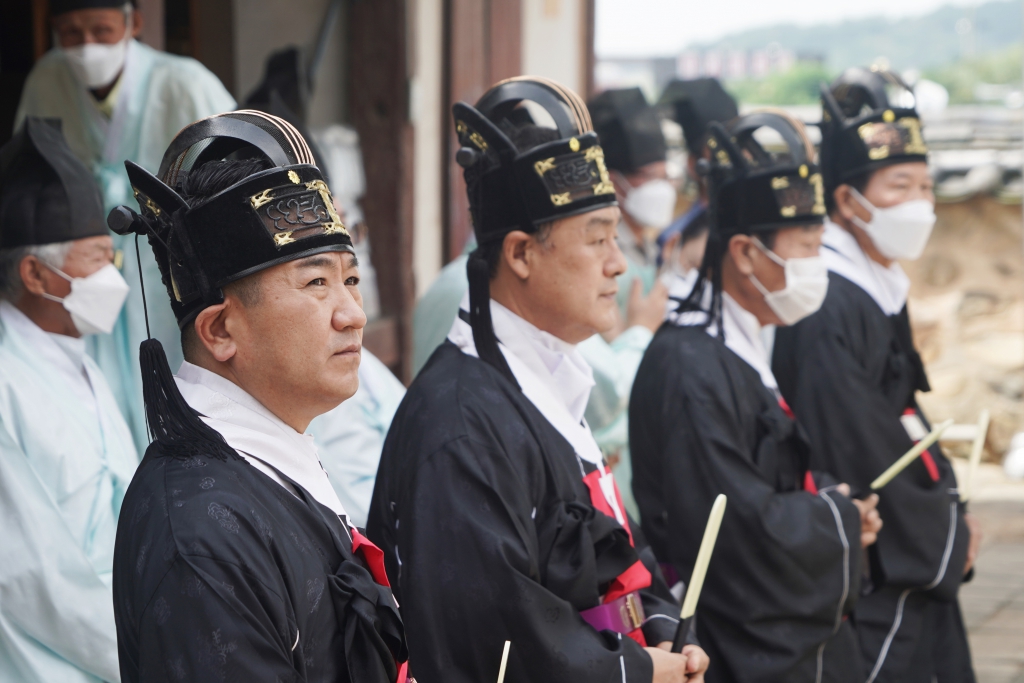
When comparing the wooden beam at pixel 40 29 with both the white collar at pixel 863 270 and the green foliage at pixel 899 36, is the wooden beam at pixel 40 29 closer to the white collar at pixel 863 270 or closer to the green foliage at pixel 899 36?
the white collar at pixel 863 270

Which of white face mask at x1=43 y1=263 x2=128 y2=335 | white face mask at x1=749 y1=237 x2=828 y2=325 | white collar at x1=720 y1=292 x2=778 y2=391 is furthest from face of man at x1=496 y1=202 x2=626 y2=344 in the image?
white face mask at x1=43 y1=263 x2=128 y2=335

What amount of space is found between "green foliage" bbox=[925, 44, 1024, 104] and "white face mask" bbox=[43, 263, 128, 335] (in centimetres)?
5347

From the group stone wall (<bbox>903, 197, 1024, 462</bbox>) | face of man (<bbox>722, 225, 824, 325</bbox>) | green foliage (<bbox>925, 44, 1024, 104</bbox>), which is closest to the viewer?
face of man (<bbox>722, 225, 824, 325</bbox>)

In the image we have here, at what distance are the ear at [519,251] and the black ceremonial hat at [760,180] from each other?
3.47 ft

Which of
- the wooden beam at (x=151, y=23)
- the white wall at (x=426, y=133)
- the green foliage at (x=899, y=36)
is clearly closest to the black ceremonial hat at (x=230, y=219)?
the wooden beam at (x=151, y=23)

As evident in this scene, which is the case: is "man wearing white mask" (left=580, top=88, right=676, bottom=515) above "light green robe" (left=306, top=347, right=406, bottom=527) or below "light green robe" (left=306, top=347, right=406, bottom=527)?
above

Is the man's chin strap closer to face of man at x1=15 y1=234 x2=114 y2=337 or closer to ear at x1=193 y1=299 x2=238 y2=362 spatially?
ear at x1=193 y1=299 x2=238 y2=362

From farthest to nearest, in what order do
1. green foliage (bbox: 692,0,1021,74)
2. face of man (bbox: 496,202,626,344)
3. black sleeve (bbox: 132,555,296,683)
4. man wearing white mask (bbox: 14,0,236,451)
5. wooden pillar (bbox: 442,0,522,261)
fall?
green foliage (bbox: 692,0,1021,74), wooden pillar (bbox: 442,0,522,261), man wearing white mask (bbox: 14,0,236,451), face of man (bbox: 496,202,626,344), black sleeve (bbox: 132,555,296,683)

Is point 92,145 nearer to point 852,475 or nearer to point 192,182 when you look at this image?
point 192,182

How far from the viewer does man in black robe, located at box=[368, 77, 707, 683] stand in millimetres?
2066

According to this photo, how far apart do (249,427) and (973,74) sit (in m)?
62.3

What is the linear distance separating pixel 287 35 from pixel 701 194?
2.46m

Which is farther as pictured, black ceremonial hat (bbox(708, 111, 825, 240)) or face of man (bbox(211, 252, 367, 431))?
black ceremonial hat (bbox(708, 111, 825, 240))

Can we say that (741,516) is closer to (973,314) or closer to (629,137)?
(629,137)
